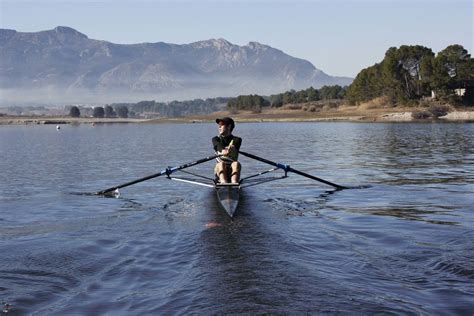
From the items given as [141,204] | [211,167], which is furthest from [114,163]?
[141,204]

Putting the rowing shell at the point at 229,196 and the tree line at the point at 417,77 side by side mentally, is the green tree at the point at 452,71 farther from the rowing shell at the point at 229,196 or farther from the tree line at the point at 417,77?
the rowing shell at the point at 229,196

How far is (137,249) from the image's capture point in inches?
610

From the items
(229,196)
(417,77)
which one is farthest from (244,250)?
(417,77)

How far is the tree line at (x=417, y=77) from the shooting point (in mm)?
143125

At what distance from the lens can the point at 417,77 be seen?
526 feet

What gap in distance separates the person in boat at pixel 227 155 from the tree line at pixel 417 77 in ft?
424

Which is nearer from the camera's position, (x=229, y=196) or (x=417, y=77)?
(x=229, y=196)

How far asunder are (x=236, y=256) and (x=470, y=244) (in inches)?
259

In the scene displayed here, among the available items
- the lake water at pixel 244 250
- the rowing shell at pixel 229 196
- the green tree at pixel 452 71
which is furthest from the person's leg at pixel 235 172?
the green tree at pixel 452 71

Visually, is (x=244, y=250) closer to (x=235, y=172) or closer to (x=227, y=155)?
(x=235, y=172)

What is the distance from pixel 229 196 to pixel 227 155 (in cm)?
383

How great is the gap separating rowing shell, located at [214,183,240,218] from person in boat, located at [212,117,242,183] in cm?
117

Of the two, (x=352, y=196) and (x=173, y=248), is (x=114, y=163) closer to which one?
(x=352, y=196)

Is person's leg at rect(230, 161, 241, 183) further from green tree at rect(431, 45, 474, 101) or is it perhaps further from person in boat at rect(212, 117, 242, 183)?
green tree at rect(431, 45, 474, 101)
